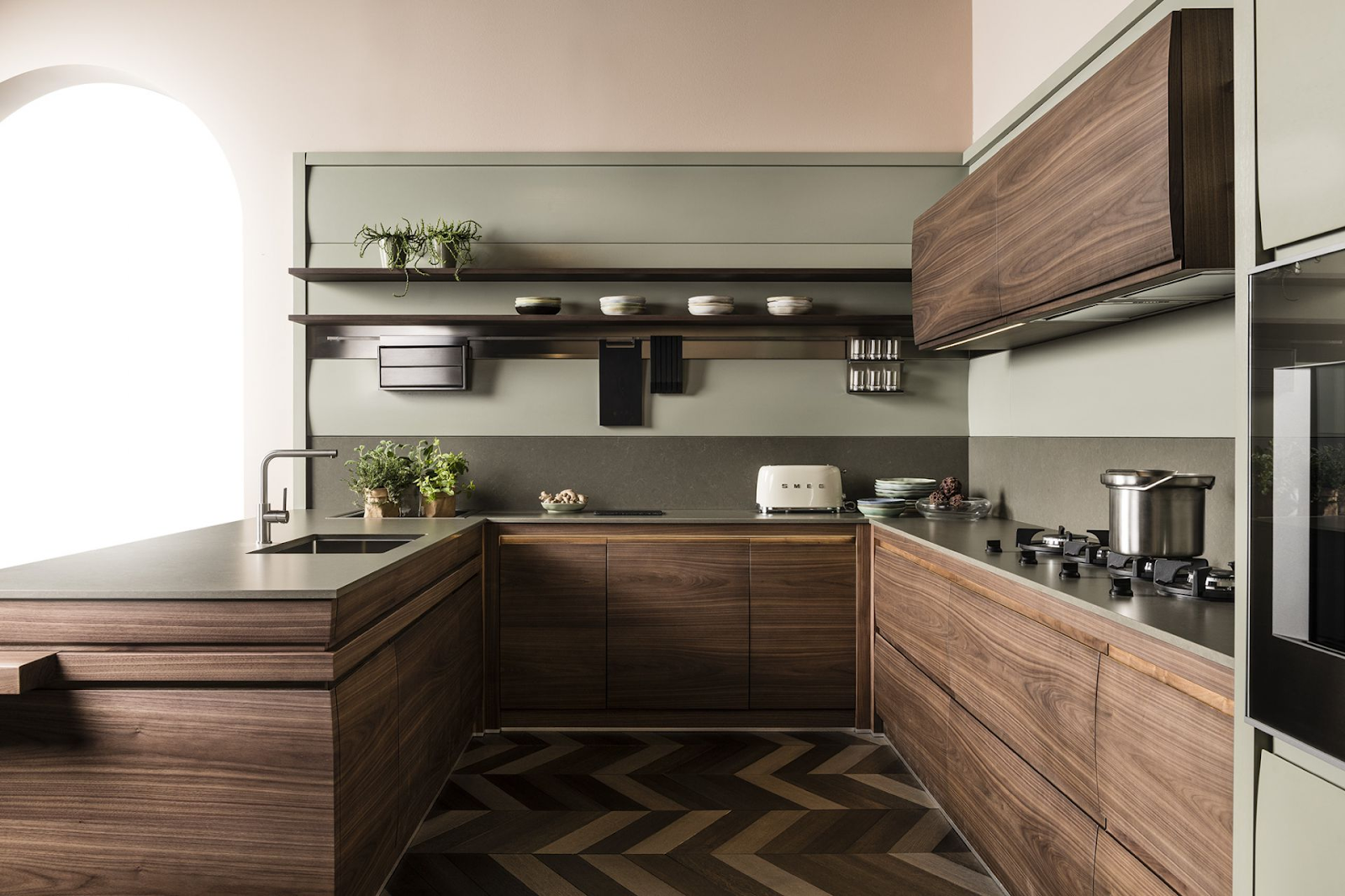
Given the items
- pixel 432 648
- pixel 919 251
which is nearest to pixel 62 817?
pixel 432 648

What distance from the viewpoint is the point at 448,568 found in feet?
9.23

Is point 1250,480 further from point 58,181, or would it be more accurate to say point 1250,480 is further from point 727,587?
point 58,181

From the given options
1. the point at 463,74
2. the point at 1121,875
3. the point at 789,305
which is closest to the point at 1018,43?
the point at 789,305

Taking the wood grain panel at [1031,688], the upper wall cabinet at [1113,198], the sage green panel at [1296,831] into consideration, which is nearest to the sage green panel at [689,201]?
the upper wall cabinet at [1113,198]

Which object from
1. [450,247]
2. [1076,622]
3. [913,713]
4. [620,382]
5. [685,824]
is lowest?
[685,824]

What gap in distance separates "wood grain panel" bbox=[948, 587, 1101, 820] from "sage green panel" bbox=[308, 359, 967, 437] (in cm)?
164

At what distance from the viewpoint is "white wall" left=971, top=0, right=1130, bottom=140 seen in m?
2.86

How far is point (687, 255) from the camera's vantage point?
3.92m

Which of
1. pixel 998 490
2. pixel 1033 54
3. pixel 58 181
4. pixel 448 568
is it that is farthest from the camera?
pixel 58 181

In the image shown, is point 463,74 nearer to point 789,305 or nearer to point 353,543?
point 789,305

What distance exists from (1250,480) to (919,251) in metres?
2.39

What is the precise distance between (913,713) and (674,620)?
98 cm

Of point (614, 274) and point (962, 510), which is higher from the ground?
point (614, 274)

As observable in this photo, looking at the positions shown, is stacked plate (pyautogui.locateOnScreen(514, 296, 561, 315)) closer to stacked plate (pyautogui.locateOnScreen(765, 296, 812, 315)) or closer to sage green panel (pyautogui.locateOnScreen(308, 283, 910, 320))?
sage green panel (pyautogui.locateOnScreen(308, 283, 910, 320))
